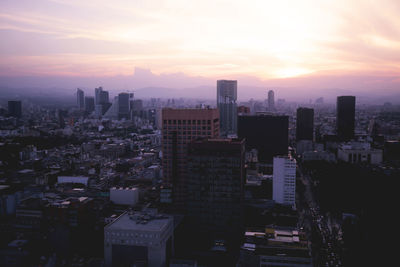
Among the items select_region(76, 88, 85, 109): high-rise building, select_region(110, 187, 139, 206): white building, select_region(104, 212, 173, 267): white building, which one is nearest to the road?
select_region(104, 212, 173, 267): white building

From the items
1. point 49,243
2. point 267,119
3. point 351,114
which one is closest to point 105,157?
point 267,119

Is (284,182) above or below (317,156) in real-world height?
above

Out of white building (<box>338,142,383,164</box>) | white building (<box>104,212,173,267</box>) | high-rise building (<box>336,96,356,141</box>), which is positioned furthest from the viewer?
high-rise building (<box>336,96,356,141</box>)

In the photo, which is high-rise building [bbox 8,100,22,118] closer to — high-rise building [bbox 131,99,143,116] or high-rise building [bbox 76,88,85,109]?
high-rise building [bbox 131,99,143,116]

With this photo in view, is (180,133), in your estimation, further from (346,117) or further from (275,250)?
(346,117)

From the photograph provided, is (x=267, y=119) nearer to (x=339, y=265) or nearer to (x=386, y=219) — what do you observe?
(x=386, y=219)

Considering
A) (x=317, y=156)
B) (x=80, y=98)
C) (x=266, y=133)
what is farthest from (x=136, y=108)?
(x=317, y=156)
